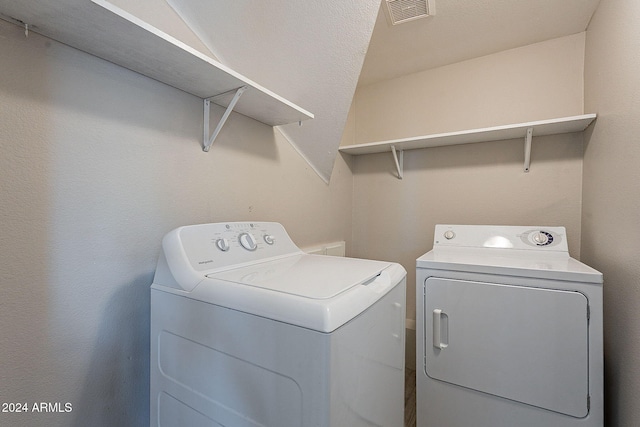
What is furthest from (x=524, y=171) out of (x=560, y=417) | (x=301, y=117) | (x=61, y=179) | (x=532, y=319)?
(x=61, y=179)

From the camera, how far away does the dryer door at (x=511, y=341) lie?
3.70 feet

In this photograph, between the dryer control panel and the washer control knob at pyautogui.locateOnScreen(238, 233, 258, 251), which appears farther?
the dryer control panel

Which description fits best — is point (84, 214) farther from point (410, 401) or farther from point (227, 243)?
point (410, 401)

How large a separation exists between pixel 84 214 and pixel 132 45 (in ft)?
1.76

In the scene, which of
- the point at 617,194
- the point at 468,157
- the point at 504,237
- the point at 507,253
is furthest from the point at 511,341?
the point at 468,157

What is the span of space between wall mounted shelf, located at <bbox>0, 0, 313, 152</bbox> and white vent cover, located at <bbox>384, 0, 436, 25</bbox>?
916 millimetres

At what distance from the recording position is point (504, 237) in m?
1.66

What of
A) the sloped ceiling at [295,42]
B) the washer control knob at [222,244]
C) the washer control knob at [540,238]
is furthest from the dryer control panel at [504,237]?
the washer control knob at [222,244]

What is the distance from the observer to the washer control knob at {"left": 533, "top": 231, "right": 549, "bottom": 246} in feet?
5.13

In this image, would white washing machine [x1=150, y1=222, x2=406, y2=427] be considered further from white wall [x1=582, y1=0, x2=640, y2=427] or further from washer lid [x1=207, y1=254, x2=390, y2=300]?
white wall [x1=582, y1=0, x2=640, y2=427]

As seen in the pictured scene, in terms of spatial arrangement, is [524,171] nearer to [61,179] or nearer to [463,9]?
[463,9]

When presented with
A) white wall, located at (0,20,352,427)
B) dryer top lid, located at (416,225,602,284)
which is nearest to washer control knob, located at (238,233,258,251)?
white wall, located at (0,20,352,427)

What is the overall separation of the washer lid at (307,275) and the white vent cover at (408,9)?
142 cm

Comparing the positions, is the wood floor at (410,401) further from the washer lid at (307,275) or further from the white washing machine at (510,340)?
the washer lid at (307,275)
